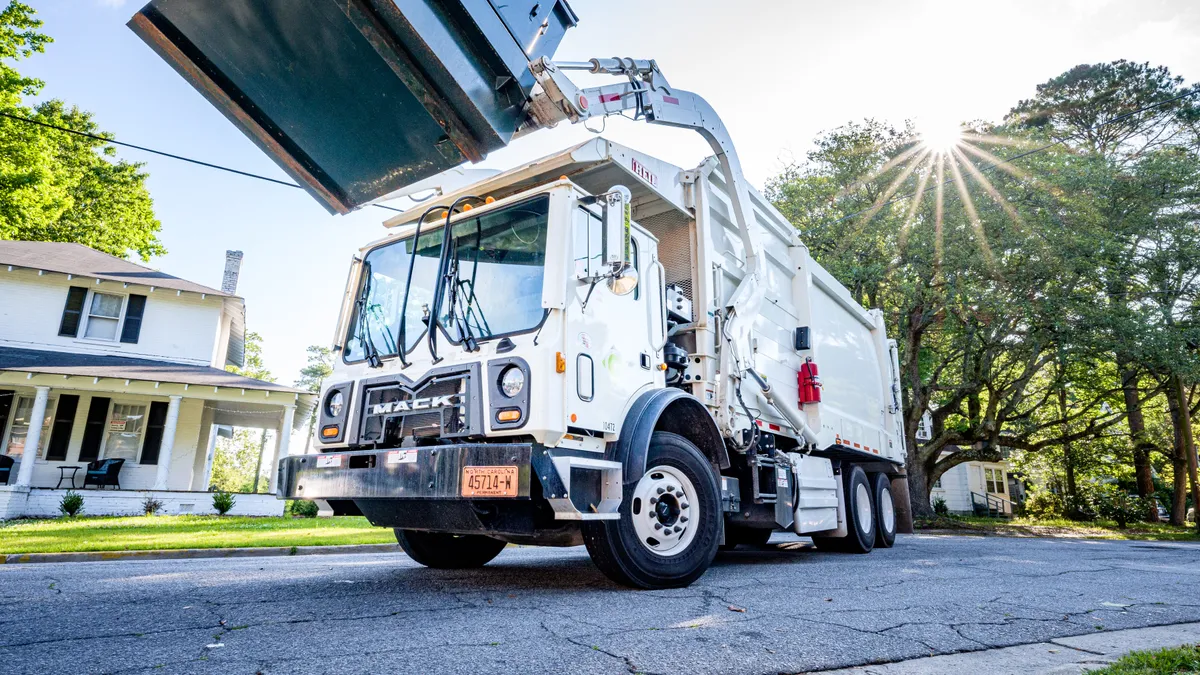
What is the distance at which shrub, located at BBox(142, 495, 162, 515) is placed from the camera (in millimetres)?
13781

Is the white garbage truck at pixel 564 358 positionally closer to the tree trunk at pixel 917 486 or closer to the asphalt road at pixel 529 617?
the asphalt road at pixel 529 617

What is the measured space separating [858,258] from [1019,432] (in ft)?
23.8

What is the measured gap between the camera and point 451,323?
4395 mm

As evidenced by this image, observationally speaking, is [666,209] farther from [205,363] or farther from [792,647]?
[205,363]

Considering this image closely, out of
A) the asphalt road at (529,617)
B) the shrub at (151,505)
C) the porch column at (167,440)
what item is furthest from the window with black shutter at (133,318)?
the asphalt road at (529,617)

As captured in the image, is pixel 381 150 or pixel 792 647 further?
pixel 381 150

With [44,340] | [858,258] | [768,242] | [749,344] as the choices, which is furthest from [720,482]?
[44,340]

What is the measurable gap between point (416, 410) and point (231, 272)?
20.1 meters

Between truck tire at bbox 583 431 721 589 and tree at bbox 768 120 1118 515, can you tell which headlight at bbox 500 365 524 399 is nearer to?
truck tire at bbox 583 431 721 589

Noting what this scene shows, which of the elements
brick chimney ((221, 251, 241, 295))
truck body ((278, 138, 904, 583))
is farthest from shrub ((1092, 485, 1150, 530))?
brick chimney ((221, 251, 241, 295))

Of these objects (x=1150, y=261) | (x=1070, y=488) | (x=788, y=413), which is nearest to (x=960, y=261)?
(x=1150, y=261)

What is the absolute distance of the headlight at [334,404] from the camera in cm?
472

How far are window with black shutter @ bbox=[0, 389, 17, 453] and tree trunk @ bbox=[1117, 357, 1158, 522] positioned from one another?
25595 millimetres

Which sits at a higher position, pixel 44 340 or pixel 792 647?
pixel 44 340
